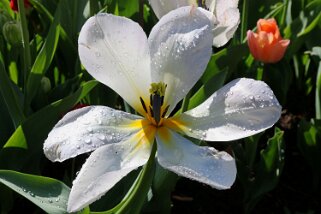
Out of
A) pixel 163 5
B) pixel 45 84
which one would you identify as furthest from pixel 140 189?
pixel 45 84

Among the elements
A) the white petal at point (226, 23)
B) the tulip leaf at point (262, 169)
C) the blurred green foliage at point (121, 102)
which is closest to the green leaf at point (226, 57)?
the blurred green foliage at point (121, 102)

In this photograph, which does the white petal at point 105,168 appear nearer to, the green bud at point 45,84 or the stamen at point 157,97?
the stamen at point 157,97

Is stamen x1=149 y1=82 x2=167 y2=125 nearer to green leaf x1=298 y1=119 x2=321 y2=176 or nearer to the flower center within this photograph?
the flower center

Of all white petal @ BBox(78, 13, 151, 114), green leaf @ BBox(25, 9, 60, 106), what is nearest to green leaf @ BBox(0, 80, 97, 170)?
green leaf @ BBox(25, 9, 60, 106)

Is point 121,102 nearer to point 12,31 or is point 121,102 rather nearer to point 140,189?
point 12,31

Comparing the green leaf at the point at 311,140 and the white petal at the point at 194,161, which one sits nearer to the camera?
the white petal at the point at 194,161

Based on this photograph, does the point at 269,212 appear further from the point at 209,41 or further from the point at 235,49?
the point at 209,41
